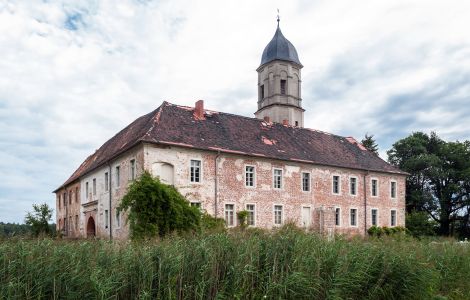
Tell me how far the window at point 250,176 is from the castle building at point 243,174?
0.06 metres

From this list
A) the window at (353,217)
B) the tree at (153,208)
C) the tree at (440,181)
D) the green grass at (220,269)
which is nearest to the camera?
the green grass at (220,269)

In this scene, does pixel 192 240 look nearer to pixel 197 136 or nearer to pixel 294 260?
pixel 294 260

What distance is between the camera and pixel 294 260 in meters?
8.96

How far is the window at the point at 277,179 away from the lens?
86.4ft

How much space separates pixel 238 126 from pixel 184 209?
30.4 ft

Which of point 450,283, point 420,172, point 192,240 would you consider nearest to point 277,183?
point 450,283

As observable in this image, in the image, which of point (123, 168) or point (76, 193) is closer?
point (123, 168)

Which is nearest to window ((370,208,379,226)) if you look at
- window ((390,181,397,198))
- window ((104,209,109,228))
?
window ((390,181,397,198))

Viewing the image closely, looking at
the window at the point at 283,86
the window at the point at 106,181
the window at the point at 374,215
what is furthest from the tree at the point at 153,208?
the window at the point at 283,86

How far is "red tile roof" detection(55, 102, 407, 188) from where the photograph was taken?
77.4 ft

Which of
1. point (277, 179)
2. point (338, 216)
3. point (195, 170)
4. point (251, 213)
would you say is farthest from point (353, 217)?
point (195, 170)

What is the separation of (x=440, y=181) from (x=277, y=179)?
23640 mm

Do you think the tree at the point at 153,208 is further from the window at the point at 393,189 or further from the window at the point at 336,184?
the window at the point at 393,189

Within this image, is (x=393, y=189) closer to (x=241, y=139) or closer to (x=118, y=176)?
(x=241, y=139)
